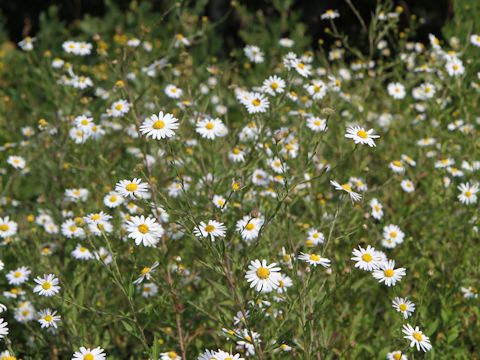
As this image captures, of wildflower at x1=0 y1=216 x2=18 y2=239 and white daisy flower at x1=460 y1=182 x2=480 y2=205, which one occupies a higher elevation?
white daisy flower at x1=460 y1=182 x2=480 y2=205

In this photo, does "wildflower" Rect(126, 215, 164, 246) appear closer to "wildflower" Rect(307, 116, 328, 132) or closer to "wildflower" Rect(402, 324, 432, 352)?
"wildflower" Rect(402, 324, 432, 352)

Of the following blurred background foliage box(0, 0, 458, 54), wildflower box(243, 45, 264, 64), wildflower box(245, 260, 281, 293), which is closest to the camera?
wildflower box(245, 260, 281, 293)

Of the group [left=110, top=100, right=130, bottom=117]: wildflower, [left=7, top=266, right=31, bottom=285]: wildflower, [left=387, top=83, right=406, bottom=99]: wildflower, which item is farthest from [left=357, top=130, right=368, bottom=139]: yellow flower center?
[left=387, top=83, right=406, bottom=99]: wildflower

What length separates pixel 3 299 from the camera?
2818 mm

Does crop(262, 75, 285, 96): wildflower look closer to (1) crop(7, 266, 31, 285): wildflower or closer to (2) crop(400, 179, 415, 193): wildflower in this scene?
(2) crop(400, 179, 415, 193): wildflower

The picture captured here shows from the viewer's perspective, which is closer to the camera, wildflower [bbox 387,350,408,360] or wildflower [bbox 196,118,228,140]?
wildflower [bbox 387,350,408,360]

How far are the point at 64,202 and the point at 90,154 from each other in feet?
1.10

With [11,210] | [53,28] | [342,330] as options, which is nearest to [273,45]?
[53,28]

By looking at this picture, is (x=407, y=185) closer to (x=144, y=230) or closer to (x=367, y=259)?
(x=367, y=259)

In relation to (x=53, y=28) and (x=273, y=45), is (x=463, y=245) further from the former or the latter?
(x=53, y=28)

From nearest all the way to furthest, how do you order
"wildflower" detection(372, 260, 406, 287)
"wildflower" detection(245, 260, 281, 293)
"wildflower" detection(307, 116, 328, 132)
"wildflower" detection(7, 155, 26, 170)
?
"wildflower" detection(245, 260, 281, 293), "wildflower" detection(372, 260, 406, 287), "wildflower" detection(307, 116, 328, 132), "wildflower" detection(7, 155, 26, 170)

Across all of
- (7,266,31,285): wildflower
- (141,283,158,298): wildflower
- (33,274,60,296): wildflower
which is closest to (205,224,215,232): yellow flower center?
(33,274,60,296): wildflower

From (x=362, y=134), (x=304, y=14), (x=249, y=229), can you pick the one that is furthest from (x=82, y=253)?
(x=304, y=14)

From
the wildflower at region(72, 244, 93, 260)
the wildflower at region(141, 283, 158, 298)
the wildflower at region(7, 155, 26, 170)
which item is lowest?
the wildflower at region(141, 283, 158, 298)
